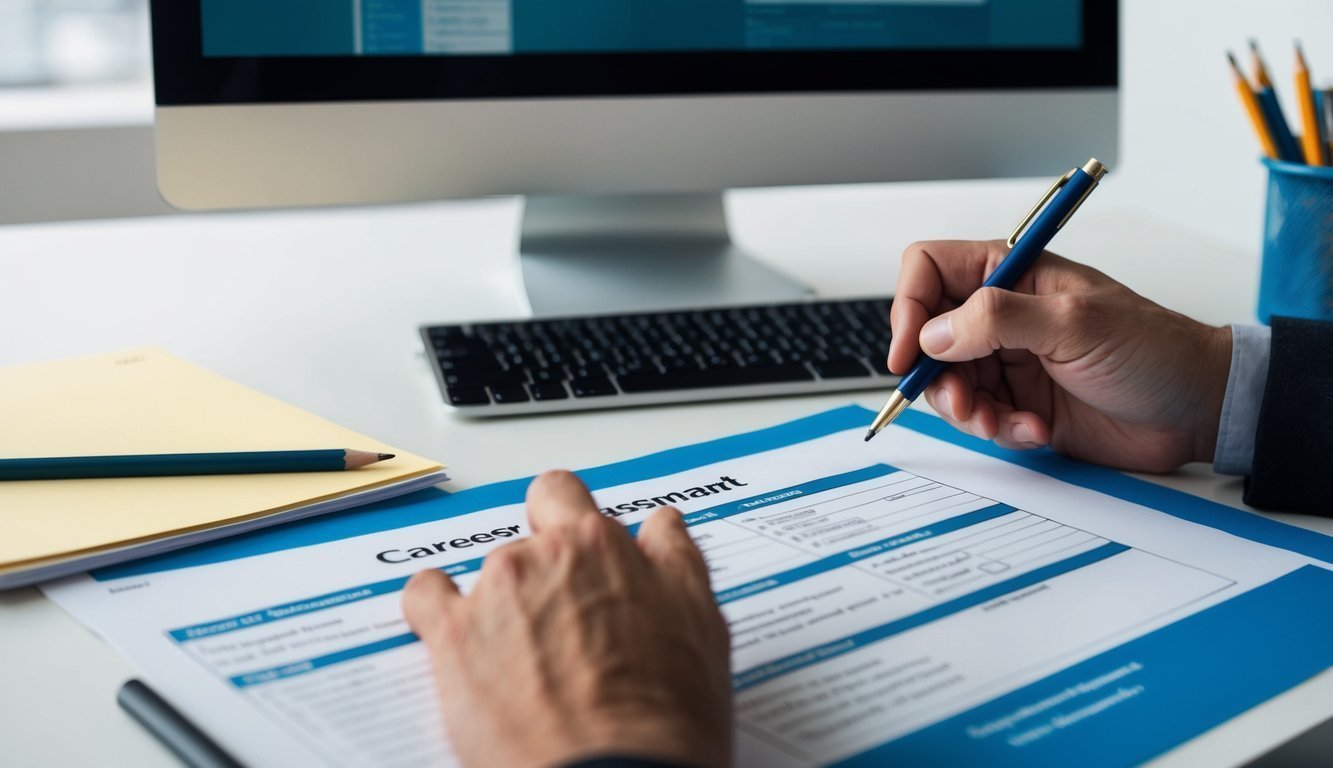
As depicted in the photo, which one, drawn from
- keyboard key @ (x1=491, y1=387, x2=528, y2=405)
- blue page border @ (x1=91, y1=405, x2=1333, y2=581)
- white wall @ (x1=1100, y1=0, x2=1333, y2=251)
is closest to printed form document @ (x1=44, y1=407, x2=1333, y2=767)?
blue page border @ (x1=91, y1=405, x2=1333, y2=581)

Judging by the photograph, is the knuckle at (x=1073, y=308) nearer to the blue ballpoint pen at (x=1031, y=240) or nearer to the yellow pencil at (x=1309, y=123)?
the blue ballpoint pen at (x=1031, y=240)

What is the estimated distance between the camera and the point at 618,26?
901 mm

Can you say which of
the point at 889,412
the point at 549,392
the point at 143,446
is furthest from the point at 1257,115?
the point at 143,446

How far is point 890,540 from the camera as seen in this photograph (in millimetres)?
557

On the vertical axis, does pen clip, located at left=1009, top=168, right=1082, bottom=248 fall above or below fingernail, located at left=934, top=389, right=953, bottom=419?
above

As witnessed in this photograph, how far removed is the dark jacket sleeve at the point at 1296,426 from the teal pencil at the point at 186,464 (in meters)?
0.44

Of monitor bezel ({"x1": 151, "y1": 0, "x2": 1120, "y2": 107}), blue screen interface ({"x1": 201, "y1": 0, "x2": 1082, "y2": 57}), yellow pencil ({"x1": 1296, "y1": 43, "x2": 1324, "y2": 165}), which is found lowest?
yellow pencil ({"x1": 1296, "y1": 43, "x2": 1324, "y2": 165})

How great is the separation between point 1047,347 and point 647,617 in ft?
1.10

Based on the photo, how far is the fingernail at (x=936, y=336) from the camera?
67 cm

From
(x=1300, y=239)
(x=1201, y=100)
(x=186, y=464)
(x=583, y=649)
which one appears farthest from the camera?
(x=1201, y=100)

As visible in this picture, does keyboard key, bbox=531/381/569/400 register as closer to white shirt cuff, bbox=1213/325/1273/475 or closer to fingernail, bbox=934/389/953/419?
fingernail, bbox=934/389/953/419

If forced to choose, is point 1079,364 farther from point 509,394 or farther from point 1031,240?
point 509,394

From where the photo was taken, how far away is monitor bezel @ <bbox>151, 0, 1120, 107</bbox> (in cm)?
81

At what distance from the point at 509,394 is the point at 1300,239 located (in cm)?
56
